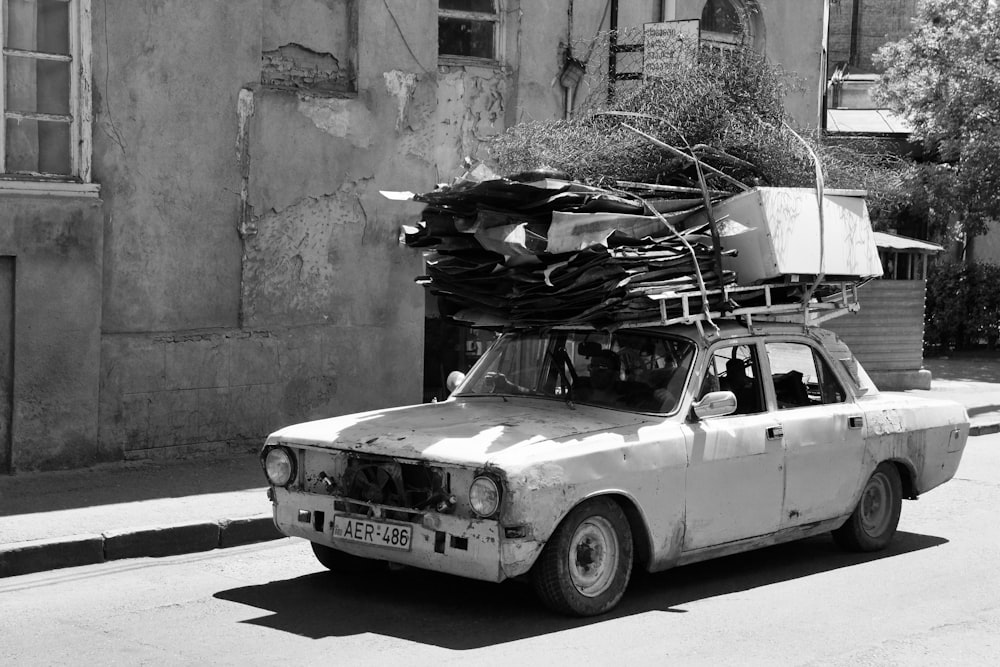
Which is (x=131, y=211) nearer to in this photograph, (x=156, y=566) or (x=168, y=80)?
(x=168, y=80)

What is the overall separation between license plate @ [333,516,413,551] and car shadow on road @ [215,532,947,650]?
39 centimetres

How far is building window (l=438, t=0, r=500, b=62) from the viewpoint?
13.6m

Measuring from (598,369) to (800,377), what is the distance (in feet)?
4.66

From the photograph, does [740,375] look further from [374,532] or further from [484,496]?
[374,532]

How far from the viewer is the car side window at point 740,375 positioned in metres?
7.36

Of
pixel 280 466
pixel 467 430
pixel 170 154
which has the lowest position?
pixel 280 466

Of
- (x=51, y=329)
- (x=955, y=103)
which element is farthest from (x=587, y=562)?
(x=955, y=103)

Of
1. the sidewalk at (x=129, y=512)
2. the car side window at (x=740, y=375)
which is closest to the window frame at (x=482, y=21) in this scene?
the sidewalk at (x=129, y=512)

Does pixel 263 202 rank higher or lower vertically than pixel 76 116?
lower

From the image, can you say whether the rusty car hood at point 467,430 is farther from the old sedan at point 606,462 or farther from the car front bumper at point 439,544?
the car front bumper at point 439,544

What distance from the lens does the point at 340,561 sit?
289 inches

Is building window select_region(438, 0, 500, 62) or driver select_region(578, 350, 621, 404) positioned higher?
building window select_region(438, 0, 500, 62)

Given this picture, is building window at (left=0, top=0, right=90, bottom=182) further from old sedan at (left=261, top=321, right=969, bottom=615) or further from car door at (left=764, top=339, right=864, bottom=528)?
car door at (left=764, top=339, right=864, bottom=528)

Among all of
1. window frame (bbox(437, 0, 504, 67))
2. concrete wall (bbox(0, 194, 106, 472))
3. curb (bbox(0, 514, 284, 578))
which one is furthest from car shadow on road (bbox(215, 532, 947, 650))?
window frame (bbox(437, 0, 504, 67))
